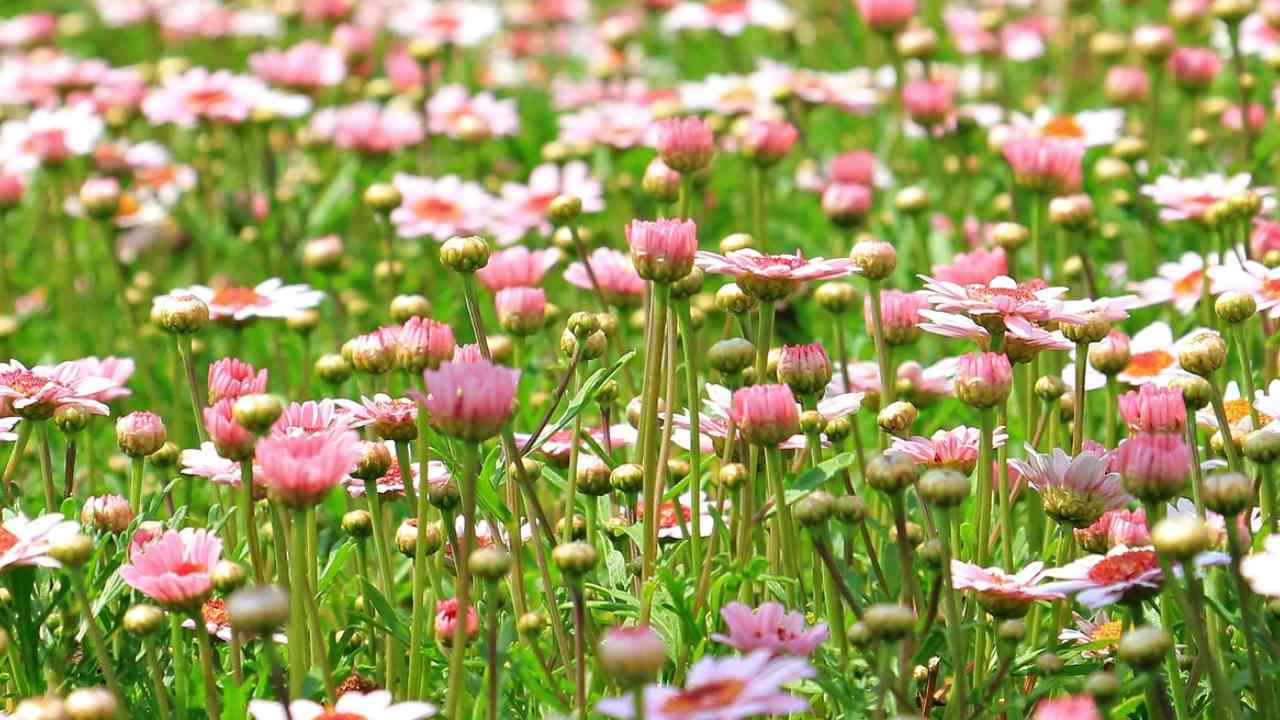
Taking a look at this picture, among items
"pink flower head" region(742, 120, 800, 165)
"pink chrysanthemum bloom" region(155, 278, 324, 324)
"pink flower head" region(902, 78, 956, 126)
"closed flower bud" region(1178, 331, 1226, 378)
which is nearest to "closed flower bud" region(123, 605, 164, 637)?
"pink chrysanthemum bloom" region(155, 278, 324, 324)

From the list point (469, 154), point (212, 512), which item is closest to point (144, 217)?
point (469, 154)

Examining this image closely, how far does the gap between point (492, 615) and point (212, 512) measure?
0.77 m

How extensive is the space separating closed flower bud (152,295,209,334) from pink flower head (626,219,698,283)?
2.20ft

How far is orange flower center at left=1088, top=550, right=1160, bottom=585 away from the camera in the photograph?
191 centimetres

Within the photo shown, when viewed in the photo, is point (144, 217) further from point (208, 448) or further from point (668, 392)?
point (668, 392)

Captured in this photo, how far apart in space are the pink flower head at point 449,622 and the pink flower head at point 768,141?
4.60ft

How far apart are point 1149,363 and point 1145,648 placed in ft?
3.43

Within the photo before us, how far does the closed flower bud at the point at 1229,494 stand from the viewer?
1.80 m

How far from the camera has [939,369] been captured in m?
2.75

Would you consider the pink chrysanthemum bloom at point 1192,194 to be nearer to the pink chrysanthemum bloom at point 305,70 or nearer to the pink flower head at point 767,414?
the pink flower head at point 767,414

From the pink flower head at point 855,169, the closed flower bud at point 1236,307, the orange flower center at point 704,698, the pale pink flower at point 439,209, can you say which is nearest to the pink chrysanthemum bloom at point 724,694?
the orange flower center at point 704,698

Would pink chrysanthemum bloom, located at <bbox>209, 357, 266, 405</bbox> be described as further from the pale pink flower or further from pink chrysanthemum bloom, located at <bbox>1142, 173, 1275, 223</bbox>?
pink chrysanthemum bloom, located at <bbox>1142, 173, 1275, 223</bbox>

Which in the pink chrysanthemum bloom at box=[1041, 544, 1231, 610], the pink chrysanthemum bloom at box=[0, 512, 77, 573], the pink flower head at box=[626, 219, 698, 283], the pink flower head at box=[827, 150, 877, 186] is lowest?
the pink flower head at box=[827, 150, 877, 186]

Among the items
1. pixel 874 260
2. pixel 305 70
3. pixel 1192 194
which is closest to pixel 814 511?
pixel 874 260
